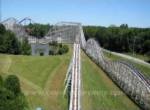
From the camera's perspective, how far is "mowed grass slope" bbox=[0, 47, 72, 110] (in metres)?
43.4

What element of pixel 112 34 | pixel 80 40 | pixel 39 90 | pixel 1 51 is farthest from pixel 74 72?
pixel 112 34

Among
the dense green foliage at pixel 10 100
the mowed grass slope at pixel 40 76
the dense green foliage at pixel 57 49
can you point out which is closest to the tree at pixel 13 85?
the dense green foliage at pixel 10 100

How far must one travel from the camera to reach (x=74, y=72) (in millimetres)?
52125

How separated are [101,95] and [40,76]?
13.8m

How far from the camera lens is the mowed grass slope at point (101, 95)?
41.2m

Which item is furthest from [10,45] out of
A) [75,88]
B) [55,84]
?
[75,88]

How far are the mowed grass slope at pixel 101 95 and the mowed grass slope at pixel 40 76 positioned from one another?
8.75 ft

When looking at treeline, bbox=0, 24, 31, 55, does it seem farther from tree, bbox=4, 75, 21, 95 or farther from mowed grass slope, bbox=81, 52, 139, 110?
tree, bbox=4, 75, 21, 95

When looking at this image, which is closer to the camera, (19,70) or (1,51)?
(19,70)

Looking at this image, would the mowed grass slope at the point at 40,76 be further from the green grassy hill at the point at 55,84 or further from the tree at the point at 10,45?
the tree at the point at 10,45

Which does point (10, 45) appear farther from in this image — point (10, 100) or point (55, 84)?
point (10, 100)

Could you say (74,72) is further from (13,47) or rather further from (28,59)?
(13,47)

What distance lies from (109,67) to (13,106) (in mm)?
33873

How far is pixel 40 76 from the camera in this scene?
58188 millimetres
